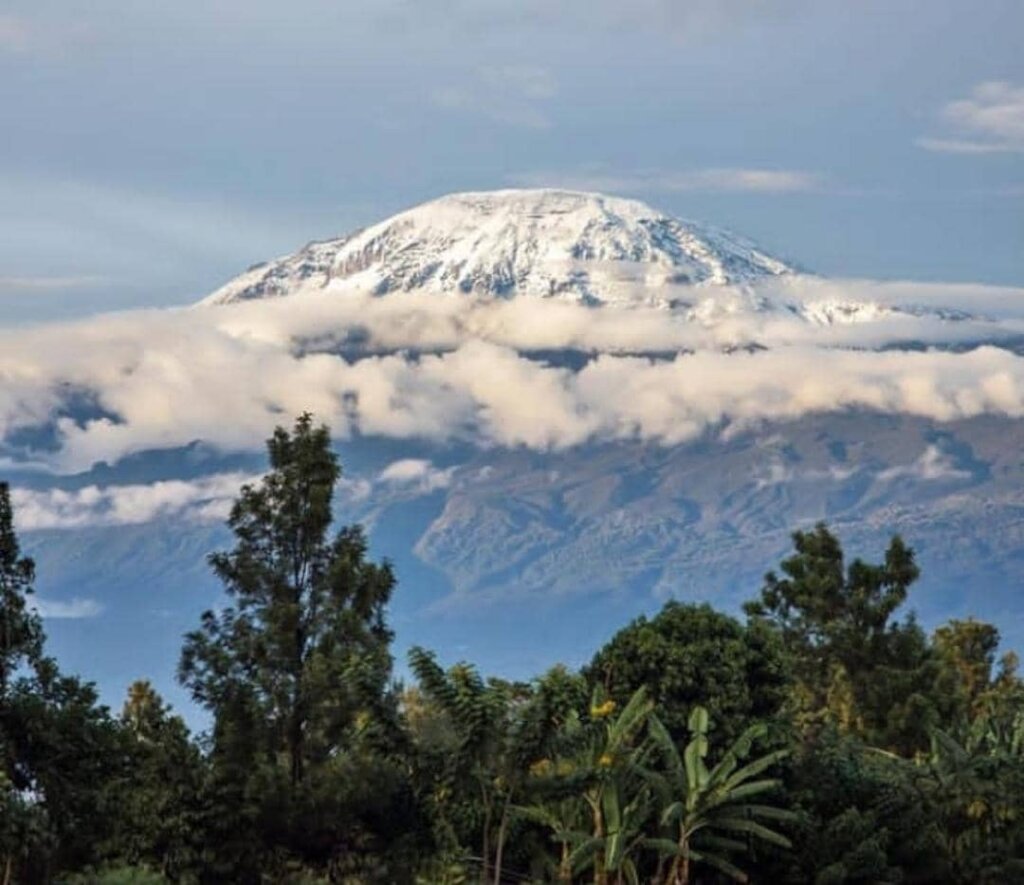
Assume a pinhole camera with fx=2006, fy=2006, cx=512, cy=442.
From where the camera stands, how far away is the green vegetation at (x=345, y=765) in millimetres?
34969

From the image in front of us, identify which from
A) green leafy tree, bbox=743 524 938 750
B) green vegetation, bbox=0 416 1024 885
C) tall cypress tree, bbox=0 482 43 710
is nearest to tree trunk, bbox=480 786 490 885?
green vegetation, bbox=0 416 1024 885

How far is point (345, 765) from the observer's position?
36562 mm

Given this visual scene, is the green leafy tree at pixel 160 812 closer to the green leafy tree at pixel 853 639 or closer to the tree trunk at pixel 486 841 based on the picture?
the tree trunk at pixel 486 841

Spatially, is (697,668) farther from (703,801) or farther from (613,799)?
(613,799)

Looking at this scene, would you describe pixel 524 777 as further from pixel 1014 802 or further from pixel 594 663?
pixel 1014 802

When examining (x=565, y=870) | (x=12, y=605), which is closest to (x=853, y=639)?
(x=565, y=870)

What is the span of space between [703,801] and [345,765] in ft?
27.1

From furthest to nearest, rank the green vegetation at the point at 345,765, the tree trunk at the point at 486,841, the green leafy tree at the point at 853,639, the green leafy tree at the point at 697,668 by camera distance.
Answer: the green leafy tree at the point at 853,639, the green leafy tree at the point at 697,668, the green vegetation at the point at 345,765, the tree trunk at the point at 486,841

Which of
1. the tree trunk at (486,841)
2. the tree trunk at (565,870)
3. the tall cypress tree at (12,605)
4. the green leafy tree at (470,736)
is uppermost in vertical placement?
the tall cypress tree at (12,605)

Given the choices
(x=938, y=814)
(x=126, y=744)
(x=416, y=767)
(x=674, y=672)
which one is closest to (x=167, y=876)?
(x=126, y=744)

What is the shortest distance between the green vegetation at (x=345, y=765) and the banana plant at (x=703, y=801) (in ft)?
0.22

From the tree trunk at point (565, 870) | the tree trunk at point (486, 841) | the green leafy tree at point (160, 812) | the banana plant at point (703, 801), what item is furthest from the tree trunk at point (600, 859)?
the green leafy tree at point (160, 812)

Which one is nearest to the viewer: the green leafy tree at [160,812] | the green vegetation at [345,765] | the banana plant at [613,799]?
the green vegetation at [345,765]

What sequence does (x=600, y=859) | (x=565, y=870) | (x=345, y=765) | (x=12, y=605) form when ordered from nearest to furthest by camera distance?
(x=12, y=605)
(x=345, y=765)
(x=565, y=870)
(x=600, y=859)
